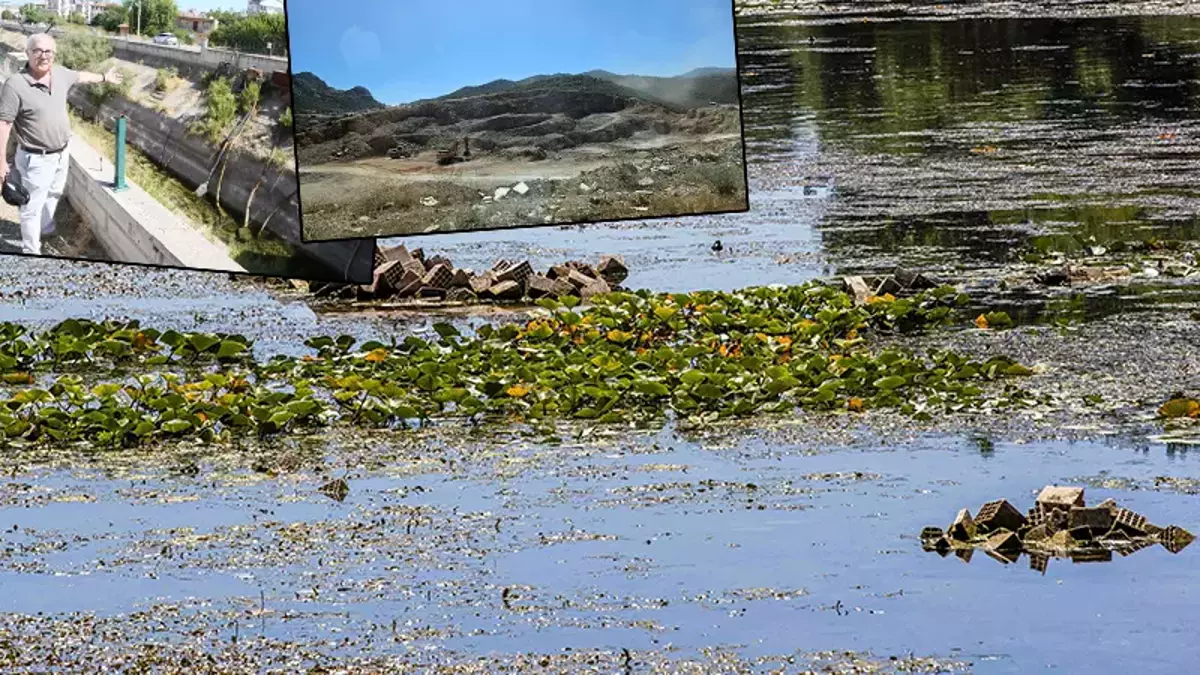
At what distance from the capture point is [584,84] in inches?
86.8

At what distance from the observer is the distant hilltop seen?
2184 millimetres

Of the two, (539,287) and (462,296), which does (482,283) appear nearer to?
(462,296)

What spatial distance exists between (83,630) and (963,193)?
1157cm

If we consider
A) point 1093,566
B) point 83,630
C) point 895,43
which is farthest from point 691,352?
point 895,43

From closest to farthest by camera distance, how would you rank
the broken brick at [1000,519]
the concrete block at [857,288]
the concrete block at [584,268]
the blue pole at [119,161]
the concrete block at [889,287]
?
the blue pole at [119,161] → the broken brick at [1000,519] → the concrete block at [857,288] → the concrete block at [889,287] → the concrete block at [584,268]

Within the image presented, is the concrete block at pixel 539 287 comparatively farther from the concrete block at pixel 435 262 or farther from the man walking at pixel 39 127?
the man walking at pixel 39 127

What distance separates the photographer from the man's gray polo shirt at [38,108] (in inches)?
81.8

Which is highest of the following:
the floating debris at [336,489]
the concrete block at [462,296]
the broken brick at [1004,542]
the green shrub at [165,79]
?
the green shrub at [165,79]

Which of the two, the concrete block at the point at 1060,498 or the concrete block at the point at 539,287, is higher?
the concrete block at the point at 539,287

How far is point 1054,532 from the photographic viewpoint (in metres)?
6.50

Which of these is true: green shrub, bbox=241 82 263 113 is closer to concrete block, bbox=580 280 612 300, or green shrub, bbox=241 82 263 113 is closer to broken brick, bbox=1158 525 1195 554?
broken brick, bbox=1158 525 1195 554

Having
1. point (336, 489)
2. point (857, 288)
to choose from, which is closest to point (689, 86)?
point (336, 489)

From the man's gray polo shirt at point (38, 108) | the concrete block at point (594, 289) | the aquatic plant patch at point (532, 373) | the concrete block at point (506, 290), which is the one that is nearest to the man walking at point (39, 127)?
the man's gray polo shirt at point (38, 108)

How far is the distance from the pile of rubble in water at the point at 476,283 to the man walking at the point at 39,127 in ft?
32.2
